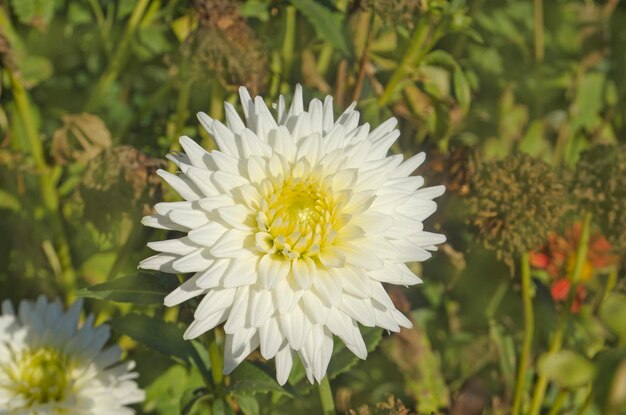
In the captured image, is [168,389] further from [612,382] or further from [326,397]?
[612,382]

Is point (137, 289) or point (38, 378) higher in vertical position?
point (137, 289)

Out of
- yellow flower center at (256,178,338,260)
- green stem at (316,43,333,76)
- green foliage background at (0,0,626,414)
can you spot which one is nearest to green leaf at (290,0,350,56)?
green foliage background at (0,0,626,414)

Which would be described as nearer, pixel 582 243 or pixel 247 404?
pixel 247 404

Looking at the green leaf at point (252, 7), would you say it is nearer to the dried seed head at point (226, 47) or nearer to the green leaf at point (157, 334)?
the dried seed head at point (226, 47)

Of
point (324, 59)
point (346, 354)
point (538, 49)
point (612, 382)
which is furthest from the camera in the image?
point (538, 49)

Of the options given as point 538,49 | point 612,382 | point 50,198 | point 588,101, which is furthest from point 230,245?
point 588,101

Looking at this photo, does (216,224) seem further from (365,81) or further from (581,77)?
(581,77)

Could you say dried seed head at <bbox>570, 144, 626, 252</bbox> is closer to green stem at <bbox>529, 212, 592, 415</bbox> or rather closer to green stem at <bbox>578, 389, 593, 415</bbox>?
green stem at <bbox>529, 212, 592, 415</bbox>

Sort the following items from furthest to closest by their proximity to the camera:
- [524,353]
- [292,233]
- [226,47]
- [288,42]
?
[288,42] → [524,353] → [226,47] → [292,233]
